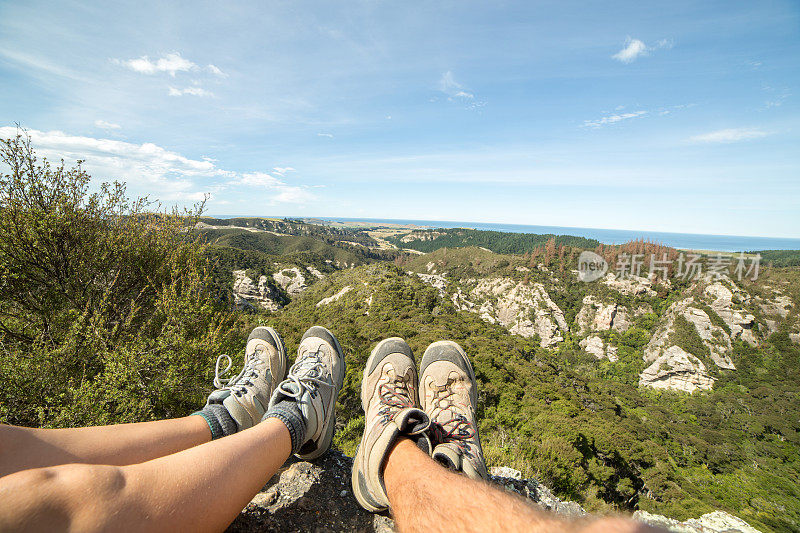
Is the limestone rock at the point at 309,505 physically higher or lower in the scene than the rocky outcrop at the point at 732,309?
higher

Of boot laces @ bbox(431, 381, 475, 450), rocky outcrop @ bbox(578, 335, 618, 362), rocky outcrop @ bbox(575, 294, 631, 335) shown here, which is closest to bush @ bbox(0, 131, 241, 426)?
boot laces @ bbox(431, 381, 475, 450)

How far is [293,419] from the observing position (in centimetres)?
265

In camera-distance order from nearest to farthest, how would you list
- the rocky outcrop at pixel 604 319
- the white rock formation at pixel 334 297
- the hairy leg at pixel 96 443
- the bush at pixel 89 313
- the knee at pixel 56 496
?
the knee at pixel 56 496
the hairy leg at pixel 96 443
the bush at pixel 89 313
the white rock formation at pixel 334 297
the rocky outcrop at pixel 604 319

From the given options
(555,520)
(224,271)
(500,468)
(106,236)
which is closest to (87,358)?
(106,236)

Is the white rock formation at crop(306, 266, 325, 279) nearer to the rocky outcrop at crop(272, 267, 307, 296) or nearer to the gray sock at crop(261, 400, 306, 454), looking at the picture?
the rocky outcrop at crop(272, 267, 307, 296)

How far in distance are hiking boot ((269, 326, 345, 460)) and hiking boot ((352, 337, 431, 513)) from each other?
439 mm

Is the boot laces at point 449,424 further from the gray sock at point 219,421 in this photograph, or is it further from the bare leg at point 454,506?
the gray sock at point 219,421

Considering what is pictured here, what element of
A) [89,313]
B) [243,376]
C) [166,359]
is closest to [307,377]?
[243,376]

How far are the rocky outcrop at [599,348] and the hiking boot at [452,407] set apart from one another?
345 ft

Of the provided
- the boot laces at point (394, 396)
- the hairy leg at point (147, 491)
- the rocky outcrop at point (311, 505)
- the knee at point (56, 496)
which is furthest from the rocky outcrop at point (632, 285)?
the knee at point (56, 496)

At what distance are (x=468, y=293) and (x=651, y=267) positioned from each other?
6455 centimetres

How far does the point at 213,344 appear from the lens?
26.8ft

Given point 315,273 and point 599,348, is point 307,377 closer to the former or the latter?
point 599,348

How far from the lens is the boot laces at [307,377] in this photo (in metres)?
3.07
